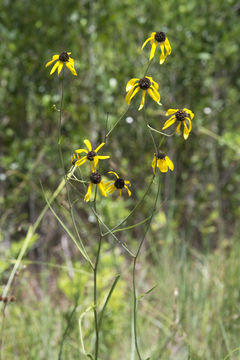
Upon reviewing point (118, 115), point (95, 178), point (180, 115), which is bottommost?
point (95, 178)

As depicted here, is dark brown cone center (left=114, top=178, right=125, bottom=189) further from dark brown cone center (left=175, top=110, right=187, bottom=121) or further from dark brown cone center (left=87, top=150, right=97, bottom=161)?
dark brown cone center (left=175, top=110, right=187, bottom=121)

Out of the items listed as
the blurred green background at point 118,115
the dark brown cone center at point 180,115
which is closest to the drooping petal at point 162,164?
the dark brown cone center at point 180,115

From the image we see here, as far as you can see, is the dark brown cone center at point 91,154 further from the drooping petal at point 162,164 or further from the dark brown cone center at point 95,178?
the drooping petal at point 162,164

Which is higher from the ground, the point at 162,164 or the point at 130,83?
the point at 130,83

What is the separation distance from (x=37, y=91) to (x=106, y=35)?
74 centimetres

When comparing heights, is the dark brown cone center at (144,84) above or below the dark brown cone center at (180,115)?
above

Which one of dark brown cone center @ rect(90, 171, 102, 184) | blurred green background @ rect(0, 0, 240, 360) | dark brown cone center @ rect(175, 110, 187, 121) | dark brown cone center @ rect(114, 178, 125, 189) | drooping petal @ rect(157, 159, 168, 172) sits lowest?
dark brown cone center @ rect(90, 171, 102, 184)

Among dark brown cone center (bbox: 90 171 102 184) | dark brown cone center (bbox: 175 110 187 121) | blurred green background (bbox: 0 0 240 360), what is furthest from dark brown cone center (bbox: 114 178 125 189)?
blurred green background (bbox: 0 0 240 360)

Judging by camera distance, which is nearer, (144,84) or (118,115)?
(144,84)

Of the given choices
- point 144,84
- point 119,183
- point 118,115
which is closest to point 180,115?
point 144,84

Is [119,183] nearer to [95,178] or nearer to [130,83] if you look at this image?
[95,178]

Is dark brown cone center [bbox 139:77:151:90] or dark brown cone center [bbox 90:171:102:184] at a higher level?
dark brown cone center [bbox 139:77:151:90]

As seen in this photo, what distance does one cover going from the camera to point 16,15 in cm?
309

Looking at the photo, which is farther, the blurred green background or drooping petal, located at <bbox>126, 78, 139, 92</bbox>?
the blurred green background
